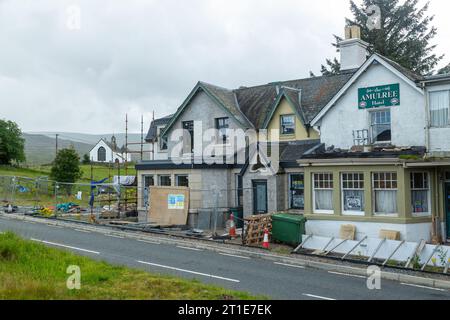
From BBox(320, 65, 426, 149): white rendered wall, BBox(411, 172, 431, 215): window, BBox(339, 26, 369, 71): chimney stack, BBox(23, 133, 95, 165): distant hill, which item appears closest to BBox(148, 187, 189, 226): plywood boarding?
BBox(320, 65, 426, 149): white rendered wall

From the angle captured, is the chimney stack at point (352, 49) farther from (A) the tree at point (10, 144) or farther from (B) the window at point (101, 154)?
(B) the window at point (101, 154)

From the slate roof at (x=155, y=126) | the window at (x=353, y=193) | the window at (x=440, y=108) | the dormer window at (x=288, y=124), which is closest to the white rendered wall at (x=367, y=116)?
the window at (x=440, y=108)

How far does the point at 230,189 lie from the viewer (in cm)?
2572

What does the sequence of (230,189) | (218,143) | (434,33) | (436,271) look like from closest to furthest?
(436,271)
(230,189)
(218,143)
(434,33)

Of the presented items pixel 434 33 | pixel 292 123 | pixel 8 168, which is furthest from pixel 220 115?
pixel 8 168

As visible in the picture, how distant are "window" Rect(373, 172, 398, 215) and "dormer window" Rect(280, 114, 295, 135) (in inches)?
320

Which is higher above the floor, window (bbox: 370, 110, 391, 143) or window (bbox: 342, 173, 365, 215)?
window (bbox: 370, 110, 391, 143)

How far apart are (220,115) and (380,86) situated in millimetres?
10589

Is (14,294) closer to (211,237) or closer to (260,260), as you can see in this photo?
(260,260)

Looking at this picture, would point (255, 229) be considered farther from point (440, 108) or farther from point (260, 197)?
point (440, 108)

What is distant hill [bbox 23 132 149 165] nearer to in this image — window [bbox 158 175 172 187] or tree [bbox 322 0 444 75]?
tree [bbox 322 0 444 75]

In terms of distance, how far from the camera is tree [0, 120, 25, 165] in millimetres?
65750

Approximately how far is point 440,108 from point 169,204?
531 inches

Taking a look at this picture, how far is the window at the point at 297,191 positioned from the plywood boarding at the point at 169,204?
5372 mm
